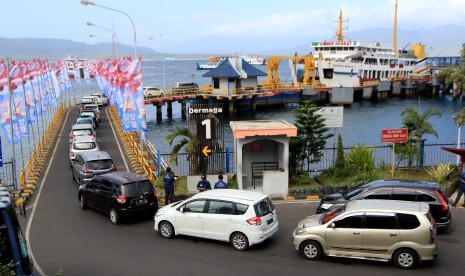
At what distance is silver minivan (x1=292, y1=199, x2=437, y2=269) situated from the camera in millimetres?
10859

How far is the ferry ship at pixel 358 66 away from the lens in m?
78.6

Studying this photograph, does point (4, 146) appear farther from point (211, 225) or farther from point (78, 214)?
point (211, 225)

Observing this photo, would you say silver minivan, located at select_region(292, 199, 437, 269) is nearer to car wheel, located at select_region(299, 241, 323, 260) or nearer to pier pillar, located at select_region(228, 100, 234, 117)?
car wheel, located at select_region(299, 241, 323, 260)

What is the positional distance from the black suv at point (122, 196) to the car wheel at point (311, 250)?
5.50 meters

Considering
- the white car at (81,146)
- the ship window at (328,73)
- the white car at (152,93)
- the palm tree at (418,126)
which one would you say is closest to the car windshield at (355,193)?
the palm tree at (418,126)

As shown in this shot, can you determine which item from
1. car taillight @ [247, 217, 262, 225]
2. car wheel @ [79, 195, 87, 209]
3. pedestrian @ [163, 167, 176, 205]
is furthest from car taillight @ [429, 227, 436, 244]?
car wheel @ [79, 195, 87, 209]

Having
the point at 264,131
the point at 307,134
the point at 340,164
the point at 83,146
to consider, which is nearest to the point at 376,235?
the point at 264,131

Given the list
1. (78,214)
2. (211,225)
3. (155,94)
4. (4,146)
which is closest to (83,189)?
(78,214)

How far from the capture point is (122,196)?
14516mm

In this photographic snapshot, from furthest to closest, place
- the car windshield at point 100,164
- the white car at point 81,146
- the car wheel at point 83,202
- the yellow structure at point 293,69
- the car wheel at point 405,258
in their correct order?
the yellow structure at point 293,69, the white car at point 81,146, the car windshield at point 100,164, the car wheel at point 83,202, the car wheel at point 405,258

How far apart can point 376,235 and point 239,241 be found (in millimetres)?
3419

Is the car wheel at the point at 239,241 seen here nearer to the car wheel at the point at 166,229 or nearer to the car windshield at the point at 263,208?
the car windshield at the point at 263,208

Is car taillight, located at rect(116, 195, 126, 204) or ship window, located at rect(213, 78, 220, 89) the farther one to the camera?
ship window, located at rect(213, 78, 220, 89)

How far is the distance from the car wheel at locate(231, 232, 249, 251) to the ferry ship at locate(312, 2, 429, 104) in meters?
65.8
